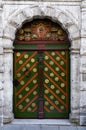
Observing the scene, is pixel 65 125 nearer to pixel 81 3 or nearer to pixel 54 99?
pixel 54 99

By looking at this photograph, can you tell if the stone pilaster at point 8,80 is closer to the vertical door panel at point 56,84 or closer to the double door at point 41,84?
the double door at point 41,84

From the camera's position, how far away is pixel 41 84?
7887 mm

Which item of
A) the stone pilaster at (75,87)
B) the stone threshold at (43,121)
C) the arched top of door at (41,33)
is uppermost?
the arched top of door at (41,33)

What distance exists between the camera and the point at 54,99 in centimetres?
793

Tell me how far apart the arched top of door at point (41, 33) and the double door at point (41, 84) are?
227 millimetres

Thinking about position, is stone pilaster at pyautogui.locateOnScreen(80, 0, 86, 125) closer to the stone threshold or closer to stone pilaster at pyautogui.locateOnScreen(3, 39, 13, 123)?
the stone threshold

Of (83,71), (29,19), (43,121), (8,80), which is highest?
(29,19)

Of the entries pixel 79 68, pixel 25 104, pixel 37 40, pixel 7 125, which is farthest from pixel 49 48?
pixel 7 125

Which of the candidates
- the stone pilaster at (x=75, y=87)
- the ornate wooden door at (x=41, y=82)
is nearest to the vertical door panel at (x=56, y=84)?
the ornate wooden door at (x=41, y=82)

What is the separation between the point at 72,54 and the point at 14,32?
131 centimetres

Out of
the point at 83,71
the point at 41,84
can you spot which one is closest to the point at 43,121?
the point at 41,84

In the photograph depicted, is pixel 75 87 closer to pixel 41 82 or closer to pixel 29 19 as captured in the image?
pixel 41 82

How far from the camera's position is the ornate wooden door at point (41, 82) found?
788 centimetres

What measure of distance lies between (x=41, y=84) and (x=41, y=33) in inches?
44.7
